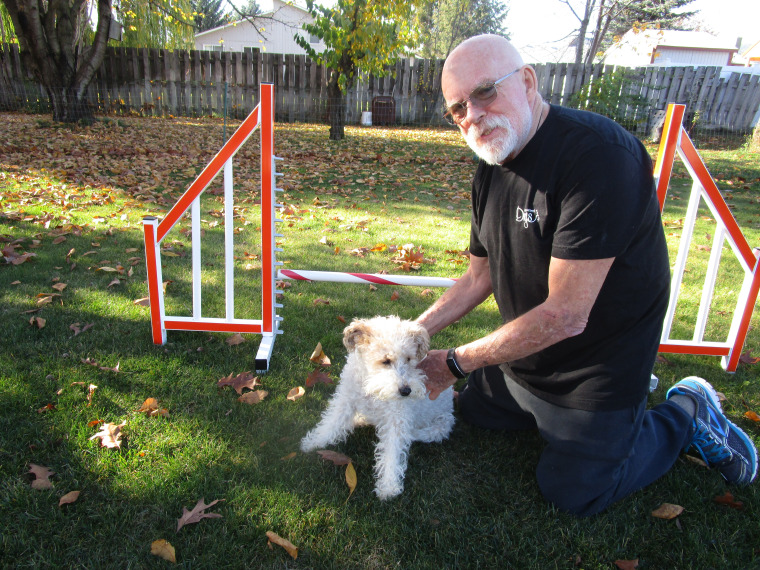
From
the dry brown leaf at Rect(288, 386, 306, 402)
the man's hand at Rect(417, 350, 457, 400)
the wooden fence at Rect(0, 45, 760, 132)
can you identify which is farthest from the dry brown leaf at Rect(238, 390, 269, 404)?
the wooden fence at Rect(0, 45, 760, 132)

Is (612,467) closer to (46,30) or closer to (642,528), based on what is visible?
(642,528)

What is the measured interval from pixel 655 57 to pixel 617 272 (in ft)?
194

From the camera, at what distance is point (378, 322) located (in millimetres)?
2713

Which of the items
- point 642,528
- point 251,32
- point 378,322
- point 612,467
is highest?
point 251,32

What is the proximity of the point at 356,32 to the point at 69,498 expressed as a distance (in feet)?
41.1

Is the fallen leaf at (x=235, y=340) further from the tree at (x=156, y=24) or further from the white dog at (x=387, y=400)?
the tree at (x=156, y=24)

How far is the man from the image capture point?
2.22 metres

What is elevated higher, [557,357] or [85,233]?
[557,357]

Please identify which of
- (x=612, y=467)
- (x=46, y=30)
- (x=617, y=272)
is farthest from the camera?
(x=46, y=30)

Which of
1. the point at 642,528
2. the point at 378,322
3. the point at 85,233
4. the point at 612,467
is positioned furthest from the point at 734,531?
the point at 85,233

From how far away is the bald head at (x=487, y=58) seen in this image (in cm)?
230

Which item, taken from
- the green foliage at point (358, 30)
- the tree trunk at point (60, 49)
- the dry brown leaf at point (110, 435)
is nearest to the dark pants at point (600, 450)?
the dry brown leaf at point (110, 435)

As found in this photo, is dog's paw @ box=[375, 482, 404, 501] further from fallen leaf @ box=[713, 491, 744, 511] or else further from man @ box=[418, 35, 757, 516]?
fallen leaf @ box=[713, 491, 744, 511]

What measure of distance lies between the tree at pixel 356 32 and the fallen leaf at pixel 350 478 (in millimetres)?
11947
